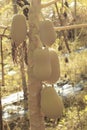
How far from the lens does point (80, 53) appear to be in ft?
27.2

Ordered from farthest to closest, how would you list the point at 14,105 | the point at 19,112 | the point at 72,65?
the point at 72,65 < the point at 14,105 < the point at 19,112

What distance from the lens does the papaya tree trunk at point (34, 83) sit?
4.70 ft

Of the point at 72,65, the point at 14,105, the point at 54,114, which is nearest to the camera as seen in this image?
the point at 54,114

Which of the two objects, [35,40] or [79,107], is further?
[79,107]

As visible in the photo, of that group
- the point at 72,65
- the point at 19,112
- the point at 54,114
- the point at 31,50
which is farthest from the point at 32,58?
the point at 72,65

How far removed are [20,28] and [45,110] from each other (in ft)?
1.09

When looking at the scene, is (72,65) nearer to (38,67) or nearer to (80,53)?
(80,53)

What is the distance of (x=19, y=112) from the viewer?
643 centimetres

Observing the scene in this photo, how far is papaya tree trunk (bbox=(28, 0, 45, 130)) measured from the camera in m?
1.43

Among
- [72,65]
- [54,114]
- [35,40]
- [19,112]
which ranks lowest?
[19,112]

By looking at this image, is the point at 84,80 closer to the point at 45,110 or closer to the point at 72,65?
the point at 72,65

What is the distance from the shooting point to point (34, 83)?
1.45 meters

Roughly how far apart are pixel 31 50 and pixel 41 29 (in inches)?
3.8

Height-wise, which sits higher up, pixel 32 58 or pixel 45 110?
pixel 32 58
